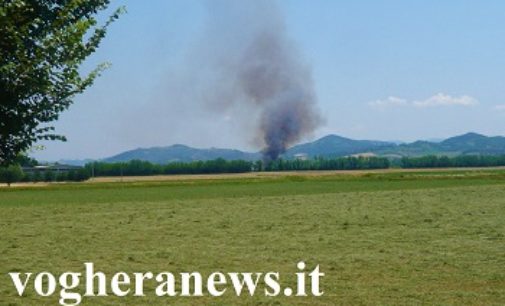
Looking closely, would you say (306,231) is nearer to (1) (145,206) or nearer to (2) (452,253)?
(2) (452,253)

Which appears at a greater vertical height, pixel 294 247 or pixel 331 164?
pixel 331 164

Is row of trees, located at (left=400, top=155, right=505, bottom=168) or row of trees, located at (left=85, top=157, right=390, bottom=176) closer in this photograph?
row of trees, located at (left=85, top=157, right=390, bottom=176)

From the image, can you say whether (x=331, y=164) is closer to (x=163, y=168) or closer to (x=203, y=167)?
(x=203, y=167)

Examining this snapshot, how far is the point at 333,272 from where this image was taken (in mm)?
19500

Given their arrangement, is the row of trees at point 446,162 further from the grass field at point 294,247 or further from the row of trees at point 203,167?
the grass field at point 294,247

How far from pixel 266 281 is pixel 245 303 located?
2816mm

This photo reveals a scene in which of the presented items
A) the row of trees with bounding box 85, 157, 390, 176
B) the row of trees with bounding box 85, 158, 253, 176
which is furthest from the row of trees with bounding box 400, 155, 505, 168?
the row of trees with bounding box 85, 158, 253, 176

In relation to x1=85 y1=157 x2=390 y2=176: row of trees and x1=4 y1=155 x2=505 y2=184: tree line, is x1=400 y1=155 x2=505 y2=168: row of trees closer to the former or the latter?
x1=4 y1=155 x2=505 y2=184: tree line

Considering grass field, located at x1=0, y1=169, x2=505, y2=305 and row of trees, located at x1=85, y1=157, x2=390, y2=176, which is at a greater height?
row of trees, located at x1=85, y1=157, x2=390, y2=176

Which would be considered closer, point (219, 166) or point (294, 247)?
point (294, 247)

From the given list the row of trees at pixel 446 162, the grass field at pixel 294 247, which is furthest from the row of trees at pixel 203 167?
the grass field at pixel 294 247

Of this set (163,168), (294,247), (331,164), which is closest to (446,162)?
(331,164)

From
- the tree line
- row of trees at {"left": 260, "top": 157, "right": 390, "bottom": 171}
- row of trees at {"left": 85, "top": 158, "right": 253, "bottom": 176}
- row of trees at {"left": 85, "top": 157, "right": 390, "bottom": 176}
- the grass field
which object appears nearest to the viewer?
the grass field

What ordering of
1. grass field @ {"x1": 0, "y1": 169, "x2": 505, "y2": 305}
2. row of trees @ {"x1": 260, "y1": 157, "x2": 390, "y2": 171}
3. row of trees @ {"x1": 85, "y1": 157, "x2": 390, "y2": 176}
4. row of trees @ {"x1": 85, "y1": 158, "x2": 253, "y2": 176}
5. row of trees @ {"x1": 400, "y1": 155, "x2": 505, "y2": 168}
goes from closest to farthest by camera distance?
grass field @ {"x1": 0, "y1": 169, "x2": 505, "y2": 305}, row of trees @ {"x1": 85, "y1": 158, "x2": 253, "y2": 176}, row of trees @ {"x1": 85, "y1": 157, "x2": 390, "y2": 176}, row of trees @ {"x1": 260, "y1": 157, "x2": 390, "y2": 171}, row of trees @ {"x1": 400, "y1": 155, "x2": 505, "y2": 168}
